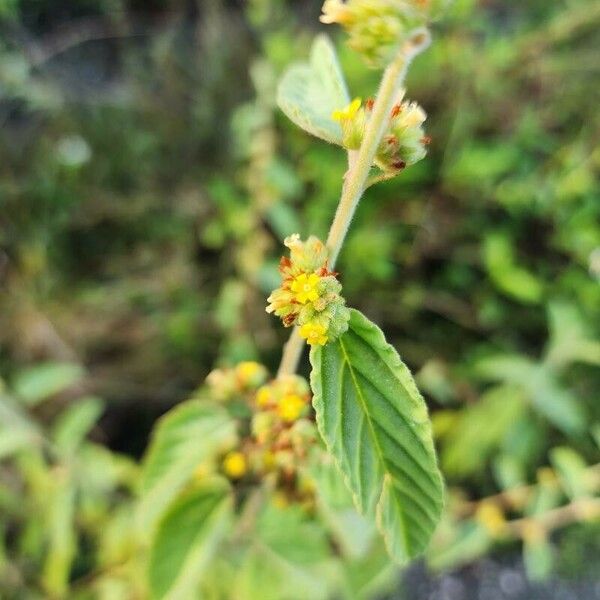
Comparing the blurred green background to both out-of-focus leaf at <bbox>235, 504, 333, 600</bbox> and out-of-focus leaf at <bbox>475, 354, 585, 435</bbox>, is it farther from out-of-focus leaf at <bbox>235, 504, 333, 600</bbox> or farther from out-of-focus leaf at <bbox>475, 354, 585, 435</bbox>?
out-of-focus leaf at <bbox>235, 504, 333, 600</bbox>

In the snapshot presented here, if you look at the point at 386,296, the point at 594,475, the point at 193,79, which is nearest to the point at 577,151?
the point at 386,296

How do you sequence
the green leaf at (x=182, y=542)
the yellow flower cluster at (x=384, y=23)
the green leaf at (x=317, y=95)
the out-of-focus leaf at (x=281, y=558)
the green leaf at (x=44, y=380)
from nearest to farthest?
the yellow flower cluster at (x=384, y=23), the green leaf at (x=317, y=95), the green leaf at (x=182, y=542), the out-of-focus leaf at (x=281, y=558), the green leaf at (x=44, y=380)

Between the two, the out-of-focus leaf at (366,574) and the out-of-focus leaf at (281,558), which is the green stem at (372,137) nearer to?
the out-of-focus leaf at (281,558)

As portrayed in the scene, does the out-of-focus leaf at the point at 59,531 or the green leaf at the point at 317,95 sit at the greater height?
the green leaf at the point at 317,95

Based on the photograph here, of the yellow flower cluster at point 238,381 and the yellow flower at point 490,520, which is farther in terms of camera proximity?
the yellow flower at point 490,520

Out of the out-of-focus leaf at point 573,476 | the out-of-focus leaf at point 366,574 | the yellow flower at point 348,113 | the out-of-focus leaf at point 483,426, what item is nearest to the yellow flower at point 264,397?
the yellow flower at point 348,113

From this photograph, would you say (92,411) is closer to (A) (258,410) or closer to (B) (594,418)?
(A) (258,410)
